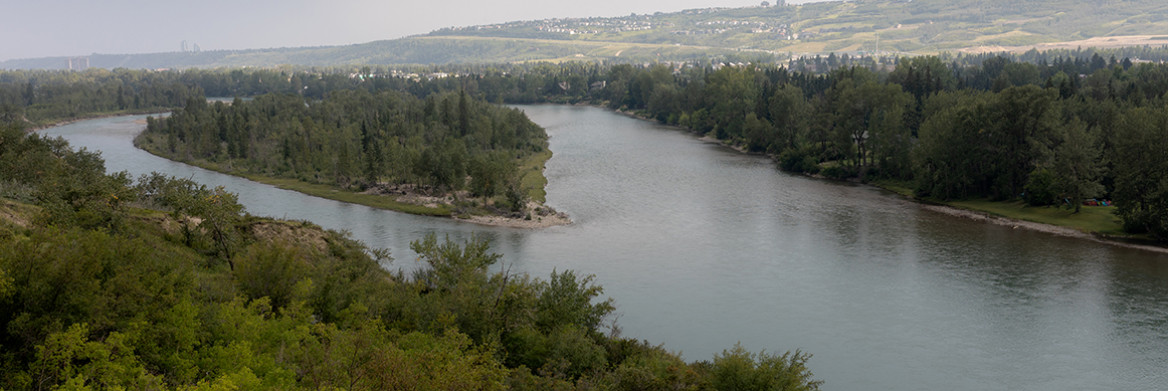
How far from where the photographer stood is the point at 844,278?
54.8 m

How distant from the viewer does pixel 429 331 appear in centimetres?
3088

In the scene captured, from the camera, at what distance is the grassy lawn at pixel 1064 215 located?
66750mm

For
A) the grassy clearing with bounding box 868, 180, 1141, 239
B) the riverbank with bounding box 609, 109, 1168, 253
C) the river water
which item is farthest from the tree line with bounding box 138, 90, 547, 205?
the grassy clearing with bounding box 868, 180, 1141, 239

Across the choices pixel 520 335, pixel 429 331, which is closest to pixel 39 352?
pixel 429 331

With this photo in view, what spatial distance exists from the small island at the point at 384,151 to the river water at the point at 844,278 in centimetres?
445

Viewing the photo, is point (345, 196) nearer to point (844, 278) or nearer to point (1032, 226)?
point (844, 278)

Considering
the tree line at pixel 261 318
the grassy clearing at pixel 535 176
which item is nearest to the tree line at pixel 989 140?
the grassy clearing at pixel 535 176

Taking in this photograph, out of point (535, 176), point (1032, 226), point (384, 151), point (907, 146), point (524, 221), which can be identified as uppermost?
point (907, 146)

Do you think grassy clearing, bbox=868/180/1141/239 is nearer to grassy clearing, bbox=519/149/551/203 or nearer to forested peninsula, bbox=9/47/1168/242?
forested peninsula, bbox=9/47/1168/242

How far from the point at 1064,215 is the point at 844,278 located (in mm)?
29566

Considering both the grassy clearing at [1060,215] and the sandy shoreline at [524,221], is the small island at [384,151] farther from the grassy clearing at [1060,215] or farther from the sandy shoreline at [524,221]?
the grassy clearing at [1060,215]

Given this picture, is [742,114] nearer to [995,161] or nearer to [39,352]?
[995,161]

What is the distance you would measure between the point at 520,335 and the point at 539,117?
16319 cm

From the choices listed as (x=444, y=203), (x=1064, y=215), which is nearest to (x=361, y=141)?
(x=444, y=203)
